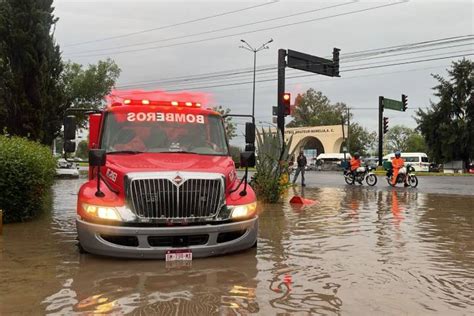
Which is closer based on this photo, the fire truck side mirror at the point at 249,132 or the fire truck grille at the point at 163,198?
the fire truck grille at the point at 163,198

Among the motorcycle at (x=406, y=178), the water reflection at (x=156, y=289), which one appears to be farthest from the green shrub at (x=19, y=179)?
the motorcycle at (x=406, y=178)

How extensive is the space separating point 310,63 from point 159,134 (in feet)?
51.6

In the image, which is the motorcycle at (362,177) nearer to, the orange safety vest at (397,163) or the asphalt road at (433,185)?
the asphalt road at (433,185)

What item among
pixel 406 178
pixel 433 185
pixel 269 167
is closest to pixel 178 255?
pixel 269 167

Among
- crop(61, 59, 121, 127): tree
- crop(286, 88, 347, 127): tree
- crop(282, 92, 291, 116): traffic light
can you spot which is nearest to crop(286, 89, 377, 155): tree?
crop(286, 88, 347, 127): tree

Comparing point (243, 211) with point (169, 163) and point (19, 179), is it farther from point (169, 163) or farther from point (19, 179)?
point (19, 179)

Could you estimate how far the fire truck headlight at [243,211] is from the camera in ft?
21.9

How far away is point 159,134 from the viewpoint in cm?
759

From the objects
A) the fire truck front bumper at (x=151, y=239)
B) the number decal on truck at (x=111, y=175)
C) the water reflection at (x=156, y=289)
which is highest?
the number decal on truck at (x=111, y=175)

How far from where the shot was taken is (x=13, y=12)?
614 inches

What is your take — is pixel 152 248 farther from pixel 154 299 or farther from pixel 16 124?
pixel 16 124

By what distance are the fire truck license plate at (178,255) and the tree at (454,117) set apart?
48.5 meters

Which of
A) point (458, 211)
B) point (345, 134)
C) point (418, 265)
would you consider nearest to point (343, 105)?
point (345, 134)

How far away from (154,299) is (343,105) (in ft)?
339
